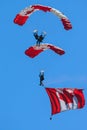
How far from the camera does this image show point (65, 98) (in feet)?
141

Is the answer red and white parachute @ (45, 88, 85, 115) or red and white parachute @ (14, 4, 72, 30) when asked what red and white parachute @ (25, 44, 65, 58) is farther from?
red and white parachute @ (45, 88, 85, 115)

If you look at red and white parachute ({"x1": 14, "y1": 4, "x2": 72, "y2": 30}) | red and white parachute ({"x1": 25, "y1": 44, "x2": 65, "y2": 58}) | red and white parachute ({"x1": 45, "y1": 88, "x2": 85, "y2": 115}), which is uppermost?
red and white parachute ({"x1": 14, "y1": 4, "x2": 72, "y2": 30})

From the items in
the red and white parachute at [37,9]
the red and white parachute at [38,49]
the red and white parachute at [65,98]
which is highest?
the red and white parachute at [37,9]

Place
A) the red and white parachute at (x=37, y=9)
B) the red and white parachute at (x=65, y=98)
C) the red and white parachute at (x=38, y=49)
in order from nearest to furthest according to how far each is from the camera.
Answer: the red and white parachute at (x=37, y=9) < the red and white parachute at (x=65, y=98) < the red and white parachute at (x=38, y=49)

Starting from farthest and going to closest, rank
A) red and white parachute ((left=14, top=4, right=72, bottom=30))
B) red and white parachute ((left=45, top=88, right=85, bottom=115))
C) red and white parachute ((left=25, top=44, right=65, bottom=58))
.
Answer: red and white parachute ((left=25, top=44, right=65, bottom=58)) → red and white parachute ((left=45, top=88, right=85, bottom=115)) → red and white parachute ((left=14, top=4, right=72, bottom=30))

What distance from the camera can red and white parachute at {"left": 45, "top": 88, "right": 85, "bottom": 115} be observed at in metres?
41.6

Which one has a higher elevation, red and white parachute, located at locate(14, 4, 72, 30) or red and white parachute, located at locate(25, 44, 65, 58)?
red and white parachute, located at locate(14, 4, 72, 30)

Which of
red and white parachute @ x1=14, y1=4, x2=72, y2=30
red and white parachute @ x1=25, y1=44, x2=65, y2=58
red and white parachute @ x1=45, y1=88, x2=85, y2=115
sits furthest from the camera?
red and white parachute @ x1=25, y1=44, x2=65, y2=58

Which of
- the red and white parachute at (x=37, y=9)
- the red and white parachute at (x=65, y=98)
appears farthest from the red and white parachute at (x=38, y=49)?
the red and white parachute at (x=65, y=98)

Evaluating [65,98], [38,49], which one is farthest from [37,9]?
[65,98]

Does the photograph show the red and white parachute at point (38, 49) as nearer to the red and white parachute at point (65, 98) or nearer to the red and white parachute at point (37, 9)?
the red and white parachute at point (37, 9)

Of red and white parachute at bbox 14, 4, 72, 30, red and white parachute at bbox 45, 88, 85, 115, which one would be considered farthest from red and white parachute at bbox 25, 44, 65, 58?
red and white parachute at bbox 45, 88, 85, 115

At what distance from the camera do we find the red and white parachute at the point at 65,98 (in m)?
41.6

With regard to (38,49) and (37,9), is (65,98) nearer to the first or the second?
(38,49)
